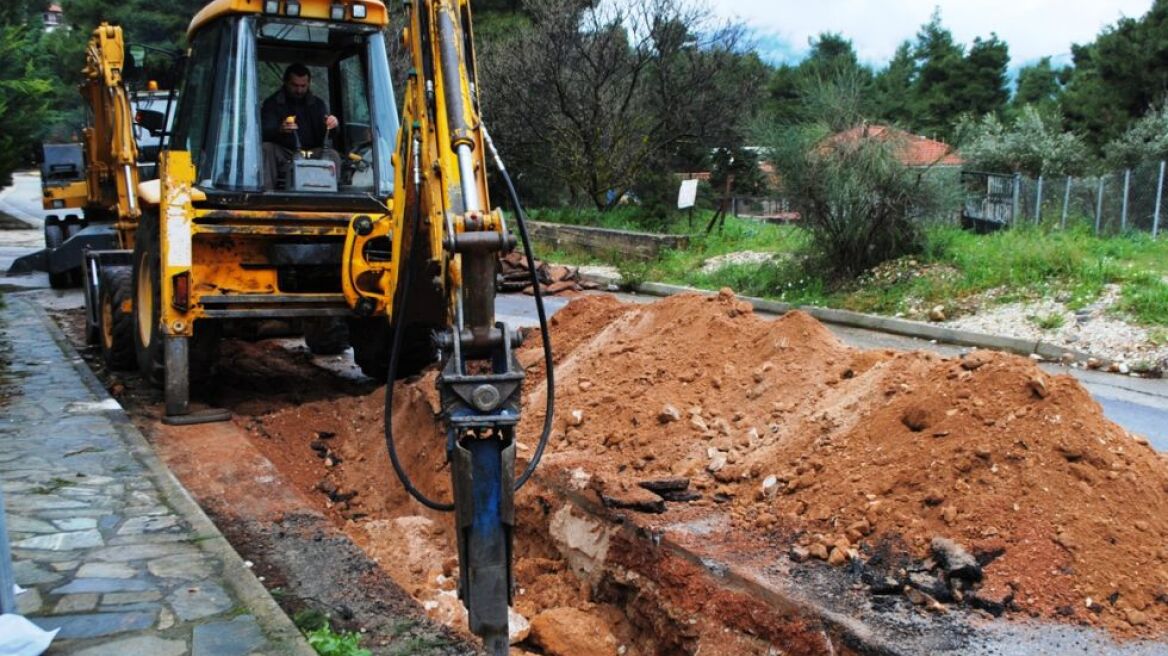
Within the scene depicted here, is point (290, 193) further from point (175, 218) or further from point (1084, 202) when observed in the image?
point (1084, 202)

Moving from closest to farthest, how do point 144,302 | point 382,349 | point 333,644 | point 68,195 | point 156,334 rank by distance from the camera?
point 333,644 < point 156,334 < point 144,302 < point 382,349 < point 68,195

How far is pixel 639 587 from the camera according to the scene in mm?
5449

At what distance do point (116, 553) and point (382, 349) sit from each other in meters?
4.13

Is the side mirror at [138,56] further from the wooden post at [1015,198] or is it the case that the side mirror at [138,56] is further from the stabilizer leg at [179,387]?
the wooden post at [1015,198]

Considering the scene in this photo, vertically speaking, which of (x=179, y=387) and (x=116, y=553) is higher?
(x=179, y=387)

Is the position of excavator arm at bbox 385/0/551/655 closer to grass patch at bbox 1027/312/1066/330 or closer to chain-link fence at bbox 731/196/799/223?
grass patch at bbox 1027/312/1066/330

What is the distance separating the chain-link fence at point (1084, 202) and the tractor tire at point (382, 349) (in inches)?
533

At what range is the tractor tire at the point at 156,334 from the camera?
316 inches

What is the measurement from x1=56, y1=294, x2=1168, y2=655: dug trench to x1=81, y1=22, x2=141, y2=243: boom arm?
423 cm

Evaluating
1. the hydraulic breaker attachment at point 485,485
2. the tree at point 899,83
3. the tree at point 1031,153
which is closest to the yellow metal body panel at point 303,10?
the hydraulic breaker attachment at point 485,485

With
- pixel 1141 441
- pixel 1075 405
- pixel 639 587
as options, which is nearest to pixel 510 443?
pixel 639 587

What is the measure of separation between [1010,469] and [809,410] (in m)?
1.41

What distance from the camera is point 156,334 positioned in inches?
320

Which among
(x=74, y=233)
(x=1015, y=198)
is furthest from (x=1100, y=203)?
(x=74, y=233)
